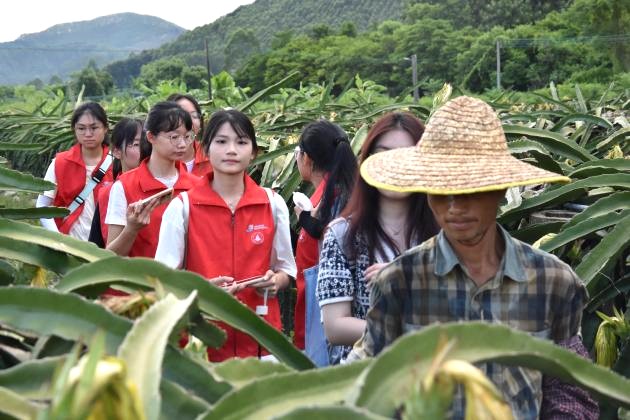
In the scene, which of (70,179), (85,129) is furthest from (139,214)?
(85,129)

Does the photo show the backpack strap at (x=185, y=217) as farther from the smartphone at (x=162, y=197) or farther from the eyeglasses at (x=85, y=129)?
the eyeglasses at (x=85, y=129)

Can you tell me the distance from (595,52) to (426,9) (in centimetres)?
2804

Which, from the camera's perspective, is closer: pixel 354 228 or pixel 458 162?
pixel 458 162

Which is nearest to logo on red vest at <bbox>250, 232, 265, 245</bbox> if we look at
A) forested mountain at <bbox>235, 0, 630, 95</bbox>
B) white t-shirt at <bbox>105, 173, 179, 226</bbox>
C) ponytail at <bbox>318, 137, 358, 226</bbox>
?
ponytail at <bbox>318, 137, 358, 226</bbox>

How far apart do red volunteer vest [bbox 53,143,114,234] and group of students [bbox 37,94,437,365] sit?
42 millimetres

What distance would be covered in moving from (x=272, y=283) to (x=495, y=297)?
1.36m

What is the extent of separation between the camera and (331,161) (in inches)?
128

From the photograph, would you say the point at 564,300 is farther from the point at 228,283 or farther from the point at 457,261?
the point at 228,283

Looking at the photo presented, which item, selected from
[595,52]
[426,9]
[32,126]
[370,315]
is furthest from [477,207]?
[426,9]

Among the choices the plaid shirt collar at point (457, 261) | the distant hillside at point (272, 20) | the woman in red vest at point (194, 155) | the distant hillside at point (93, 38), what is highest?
the plaid shirt collar at point (457, 261)

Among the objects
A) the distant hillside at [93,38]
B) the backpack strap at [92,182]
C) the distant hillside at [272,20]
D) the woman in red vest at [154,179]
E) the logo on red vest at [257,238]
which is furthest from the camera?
the distant hillside at [93,38]

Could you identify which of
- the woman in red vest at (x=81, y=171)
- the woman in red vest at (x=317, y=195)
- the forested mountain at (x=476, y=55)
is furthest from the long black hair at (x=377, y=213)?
the forested mountain at (x=476, y=55)

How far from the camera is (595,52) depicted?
1043 inches

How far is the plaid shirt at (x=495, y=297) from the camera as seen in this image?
1729 mm
